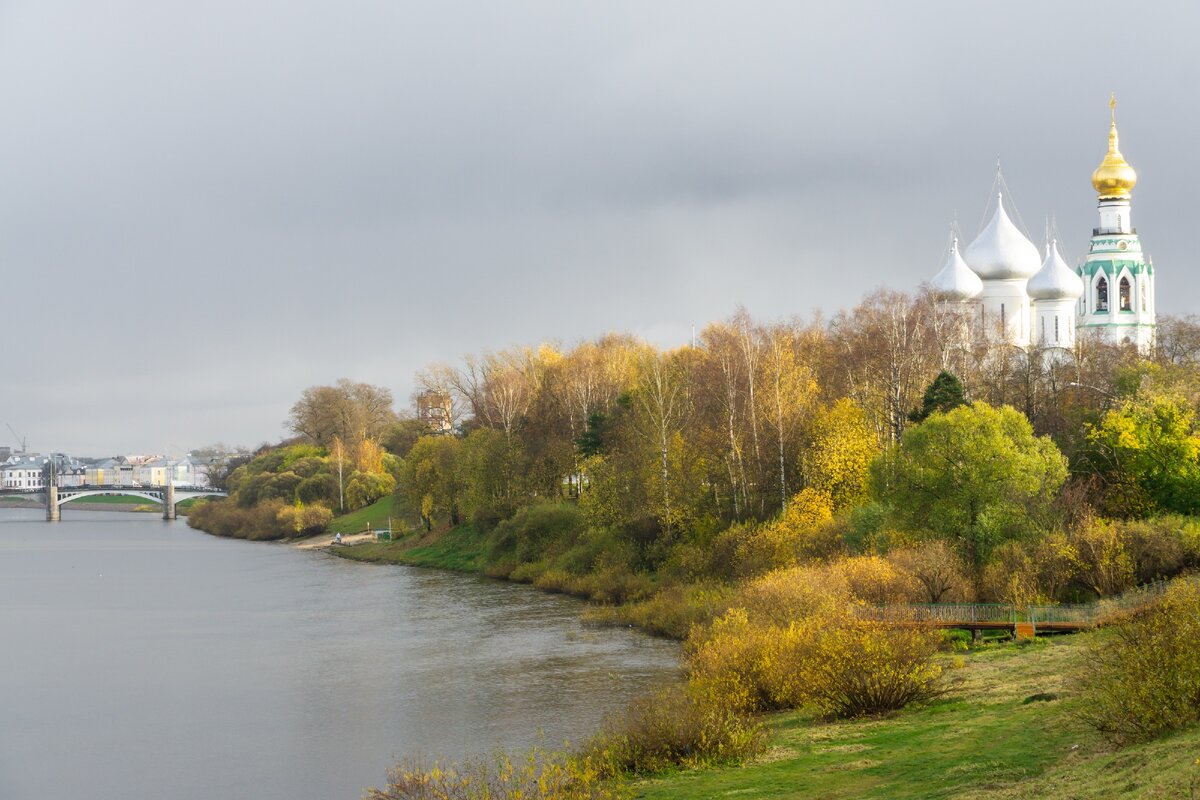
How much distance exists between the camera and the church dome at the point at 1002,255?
2645 inches

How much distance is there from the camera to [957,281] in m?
65.5

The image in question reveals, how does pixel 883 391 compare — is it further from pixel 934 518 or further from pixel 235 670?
pixel 235 670

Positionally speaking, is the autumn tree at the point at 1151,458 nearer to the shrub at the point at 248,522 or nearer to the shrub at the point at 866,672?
the shrub at the point at 866,672

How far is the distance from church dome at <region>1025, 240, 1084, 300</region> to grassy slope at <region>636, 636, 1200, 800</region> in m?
49.1

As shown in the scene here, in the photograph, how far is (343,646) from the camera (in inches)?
1362

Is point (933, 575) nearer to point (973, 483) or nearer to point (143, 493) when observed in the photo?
point (973, 483)

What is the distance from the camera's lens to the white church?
65.9m

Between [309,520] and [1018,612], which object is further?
[309,520]

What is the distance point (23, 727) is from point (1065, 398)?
109ft

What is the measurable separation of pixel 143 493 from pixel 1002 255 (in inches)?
3745

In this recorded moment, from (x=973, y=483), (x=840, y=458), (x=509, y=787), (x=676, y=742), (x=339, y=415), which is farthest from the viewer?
(x=339, y=415)

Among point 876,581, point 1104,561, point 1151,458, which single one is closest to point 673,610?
point 876,581

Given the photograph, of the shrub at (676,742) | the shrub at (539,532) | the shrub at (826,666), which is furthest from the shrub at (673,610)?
the shrub at (676,742)

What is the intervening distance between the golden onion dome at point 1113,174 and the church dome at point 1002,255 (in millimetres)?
7775
